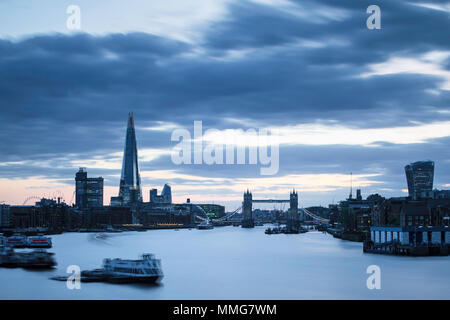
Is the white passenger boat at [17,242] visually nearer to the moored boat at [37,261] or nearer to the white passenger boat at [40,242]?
the white passenger boat at [40,242]

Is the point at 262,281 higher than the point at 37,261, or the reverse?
the point at 37,261

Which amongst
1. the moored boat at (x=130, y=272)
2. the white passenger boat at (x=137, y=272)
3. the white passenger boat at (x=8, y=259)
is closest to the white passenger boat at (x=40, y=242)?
the white passenger boat at (x=8, y=259)

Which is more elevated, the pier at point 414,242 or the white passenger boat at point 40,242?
the pier at point 414,242

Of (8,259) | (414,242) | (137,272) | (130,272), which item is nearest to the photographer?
(137,272)

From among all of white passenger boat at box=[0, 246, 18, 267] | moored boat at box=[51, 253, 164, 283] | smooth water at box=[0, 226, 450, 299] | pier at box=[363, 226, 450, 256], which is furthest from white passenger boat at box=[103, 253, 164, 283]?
pier at box=[363, 226, 450, 256]

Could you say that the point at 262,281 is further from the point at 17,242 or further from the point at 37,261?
the point at 17,242

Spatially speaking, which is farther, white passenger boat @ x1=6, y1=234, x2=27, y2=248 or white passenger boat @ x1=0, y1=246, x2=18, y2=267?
white passenger boat @ x1=6, y1=234, x2=27, y2=248

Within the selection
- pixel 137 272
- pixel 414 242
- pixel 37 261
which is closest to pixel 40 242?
pixel 37 261

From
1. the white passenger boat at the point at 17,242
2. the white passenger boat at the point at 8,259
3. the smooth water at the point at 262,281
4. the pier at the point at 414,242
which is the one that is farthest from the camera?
the white passenger boat at the point at 17,242

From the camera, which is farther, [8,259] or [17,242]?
[17,242]

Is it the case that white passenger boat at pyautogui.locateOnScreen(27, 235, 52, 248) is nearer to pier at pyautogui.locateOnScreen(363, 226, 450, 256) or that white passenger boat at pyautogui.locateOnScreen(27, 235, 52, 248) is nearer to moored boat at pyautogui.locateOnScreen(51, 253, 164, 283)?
pier at pyautogui.locateOnScreen(363, 226, 450, 256)
